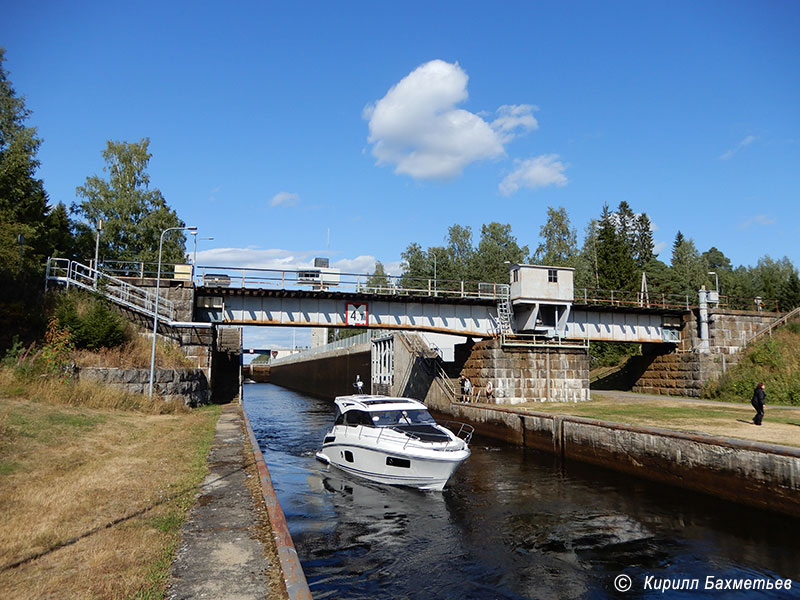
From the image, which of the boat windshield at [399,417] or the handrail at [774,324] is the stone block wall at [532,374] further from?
the handrail at [774,324]

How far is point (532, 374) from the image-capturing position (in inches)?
1353

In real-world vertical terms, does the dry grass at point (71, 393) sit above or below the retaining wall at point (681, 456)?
above

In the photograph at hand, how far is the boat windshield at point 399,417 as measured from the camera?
710 inches

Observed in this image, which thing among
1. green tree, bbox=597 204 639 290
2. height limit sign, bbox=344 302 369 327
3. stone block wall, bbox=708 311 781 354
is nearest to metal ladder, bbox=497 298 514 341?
height limit sign, bbox=344 302 369 327

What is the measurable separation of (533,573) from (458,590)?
1.77 m

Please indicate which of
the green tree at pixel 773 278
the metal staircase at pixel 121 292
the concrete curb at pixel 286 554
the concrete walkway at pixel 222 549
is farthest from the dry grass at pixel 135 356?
the green tree at pixel 773 278

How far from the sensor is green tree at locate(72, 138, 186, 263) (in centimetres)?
5241

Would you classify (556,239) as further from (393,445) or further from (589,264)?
(393,445)

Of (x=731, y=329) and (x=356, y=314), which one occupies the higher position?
(x=356, y=314)

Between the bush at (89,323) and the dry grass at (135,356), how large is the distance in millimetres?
421

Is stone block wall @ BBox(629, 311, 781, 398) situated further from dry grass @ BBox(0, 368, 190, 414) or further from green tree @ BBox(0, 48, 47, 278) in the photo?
green tree @ BBox(0, 48, 47, 278)

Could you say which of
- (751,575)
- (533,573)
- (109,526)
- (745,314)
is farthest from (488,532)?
(745,314)

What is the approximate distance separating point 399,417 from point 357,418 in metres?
1.66

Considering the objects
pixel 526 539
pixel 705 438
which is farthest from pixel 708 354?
pixel 526 539
